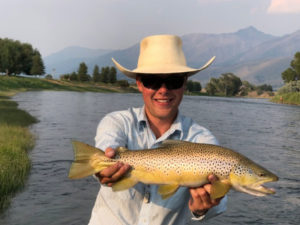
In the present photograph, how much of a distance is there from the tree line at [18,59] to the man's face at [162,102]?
362 ft

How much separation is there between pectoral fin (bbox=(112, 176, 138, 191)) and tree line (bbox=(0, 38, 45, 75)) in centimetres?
11082

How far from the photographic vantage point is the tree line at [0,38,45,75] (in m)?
106

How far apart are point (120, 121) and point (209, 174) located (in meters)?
1.04

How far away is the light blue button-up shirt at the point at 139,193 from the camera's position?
3.39 meters

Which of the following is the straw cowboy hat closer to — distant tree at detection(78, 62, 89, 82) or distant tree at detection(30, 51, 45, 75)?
distant tree at detection(30, 51, 45, 75)

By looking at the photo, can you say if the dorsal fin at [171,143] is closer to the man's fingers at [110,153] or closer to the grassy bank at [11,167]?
the man's fingers at [110,153]

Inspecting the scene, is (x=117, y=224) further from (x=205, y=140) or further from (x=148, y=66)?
(x=148, y=66)

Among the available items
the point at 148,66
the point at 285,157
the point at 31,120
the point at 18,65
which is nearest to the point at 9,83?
the point at 18,65

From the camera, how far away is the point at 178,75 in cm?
372

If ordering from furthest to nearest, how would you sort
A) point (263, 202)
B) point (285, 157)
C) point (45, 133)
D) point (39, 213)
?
point (45, 133)
point (285, 157)
point (263, 202)
point (39, 213)

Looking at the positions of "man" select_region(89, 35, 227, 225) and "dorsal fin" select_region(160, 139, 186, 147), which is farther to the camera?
"man" select_region(89, 35, 227, 225)

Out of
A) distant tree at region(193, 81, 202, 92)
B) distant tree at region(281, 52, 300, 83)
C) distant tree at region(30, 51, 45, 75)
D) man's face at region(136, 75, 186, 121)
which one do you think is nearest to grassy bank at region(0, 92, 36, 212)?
man's face at region(136, 75, 186, 121)

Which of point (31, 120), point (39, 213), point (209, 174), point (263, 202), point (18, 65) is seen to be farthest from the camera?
point (18, 65)

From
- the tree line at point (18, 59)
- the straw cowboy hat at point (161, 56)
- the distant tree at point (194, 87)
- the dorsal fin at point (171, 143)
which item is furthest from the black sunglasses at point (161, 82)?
the distant tree at point (194, 87)
